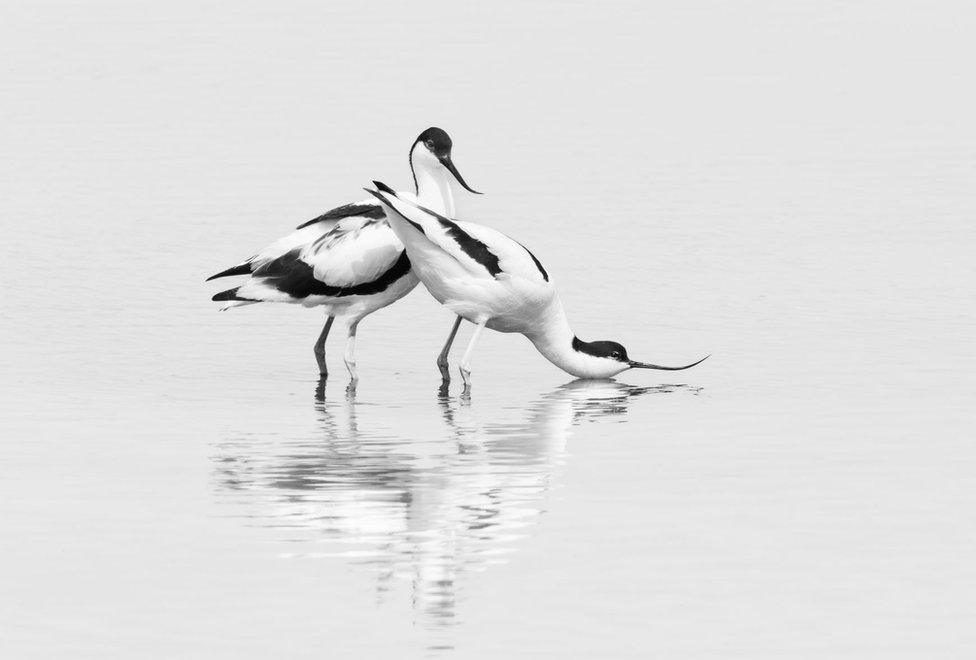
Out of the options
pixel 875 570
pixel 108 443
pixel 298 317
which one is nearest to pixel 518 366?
pixel 298 317

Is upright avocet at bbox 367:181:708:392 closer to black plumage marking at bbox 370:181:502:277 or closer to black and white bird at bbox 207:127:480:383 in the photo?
black plumage marking at bbox 370:181:502:277

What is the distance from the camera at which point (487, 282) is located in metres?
13.2

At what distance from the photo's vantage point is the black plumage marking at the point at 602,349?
13906 millimetres

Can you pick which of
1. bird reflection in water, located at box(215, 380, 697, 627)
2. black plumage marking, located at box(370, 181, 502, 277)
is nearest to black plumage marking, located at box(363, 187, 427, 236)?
black plumage marking, located at box(370, 181, 502, 277)

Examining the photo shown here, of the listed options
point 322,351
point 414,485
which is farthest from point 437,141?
point 414,485

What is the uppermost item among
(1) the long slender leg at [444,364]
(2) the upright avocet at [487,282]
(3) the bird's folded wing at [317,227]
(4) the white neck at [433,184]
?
(4) the white neck at [433,184]

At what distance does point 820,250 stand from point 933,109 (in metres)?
10.1

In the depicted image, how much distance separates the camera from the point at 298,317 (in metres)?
16.5

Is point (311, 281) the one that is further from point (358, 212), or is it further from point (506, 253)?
point (506, 253)

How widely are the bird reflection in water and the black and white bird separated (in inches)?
42.9

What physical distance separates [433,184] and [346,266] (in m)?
1.04

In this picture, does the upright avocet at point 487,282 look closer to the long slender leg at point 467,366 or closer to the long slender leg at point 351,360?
the long slender leg at point 467,366

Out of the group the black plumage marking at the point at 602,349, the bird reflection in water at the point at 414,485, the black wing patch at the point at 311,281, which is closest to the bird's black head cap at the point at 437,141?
the black wing patch at the point at 311,281

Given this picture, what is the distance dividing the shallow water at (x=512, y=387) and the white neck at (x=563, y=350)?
0.56ft
